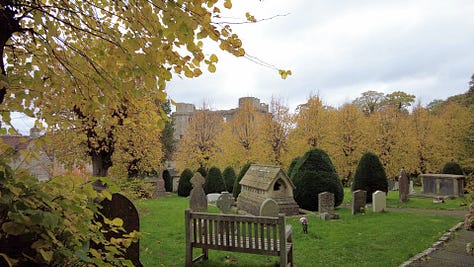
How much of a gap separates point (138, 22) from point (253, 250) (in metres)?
5.14

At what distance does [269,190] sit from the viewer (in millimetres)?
13031

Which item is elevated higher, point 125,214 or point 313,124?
point 313,124

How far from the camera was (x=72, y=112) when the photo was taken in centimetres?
1084

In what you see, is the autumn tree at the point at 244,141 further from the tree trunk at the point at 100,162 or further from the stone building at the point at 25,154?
Answer: the stone building at the point at 25,154

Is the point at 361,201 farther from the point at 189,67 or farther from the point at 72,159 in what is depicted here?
the point at 189,67

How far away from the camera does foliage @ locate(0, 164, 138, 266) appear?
161 cm

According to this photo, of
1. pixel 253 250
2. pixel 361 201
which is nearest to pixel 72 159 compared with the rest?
pixel 253 250

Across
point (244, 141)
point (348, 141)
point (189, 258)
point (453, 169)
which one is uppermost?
point (348, 141)

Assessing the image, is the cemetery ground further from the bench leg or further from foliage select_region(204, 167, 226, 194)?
foliage select_region(204, 167, 226, 194)

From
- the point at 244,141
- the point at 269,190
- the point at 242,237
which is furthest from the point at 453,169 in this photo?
the point at 242,237

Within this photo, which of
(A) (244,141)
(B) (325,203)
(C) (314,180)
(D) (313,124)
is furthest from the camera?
(A) (244,141)

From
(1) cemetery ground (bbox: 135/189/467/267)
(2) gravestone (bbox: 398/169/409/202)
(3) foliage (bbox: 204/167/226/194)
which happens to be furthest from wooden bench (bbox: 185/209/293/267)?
(3) foliage (bbox: 204/167/226/194)

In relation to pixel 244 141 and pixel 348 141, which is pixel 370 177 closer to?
pixel 348 141

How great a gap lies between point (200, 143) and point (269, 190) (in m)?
17.4
